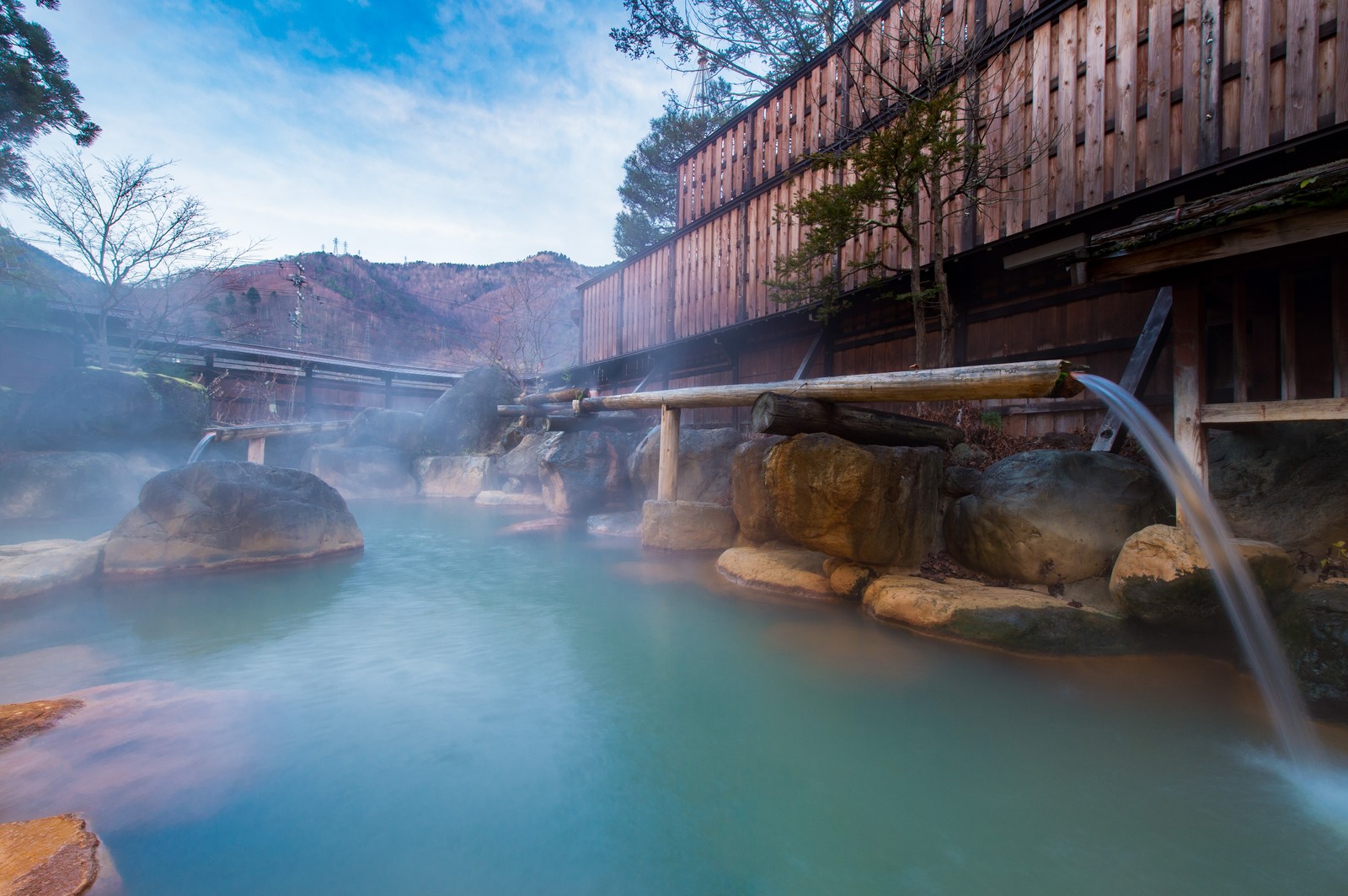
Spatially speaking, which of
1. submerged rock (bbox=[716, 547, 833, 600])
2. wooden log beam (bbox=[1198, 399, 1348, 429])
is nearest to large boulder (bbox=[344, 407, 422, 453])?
submerged rock (bbox=[716, 547, 833, 600])

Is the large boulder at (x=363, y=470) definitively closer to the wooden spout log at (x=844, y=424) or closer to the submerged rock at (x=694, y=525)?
the submerged rock at (x=694, y=525)

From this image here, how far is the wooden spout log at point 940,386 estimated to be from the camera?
12.3 ft

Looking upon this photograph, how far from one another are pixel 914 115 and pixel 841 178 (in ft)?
9.01

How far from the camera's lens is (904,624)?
4387mm

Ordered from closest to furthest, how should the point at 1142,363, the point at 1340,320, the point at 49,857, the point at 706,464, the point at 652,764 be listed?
the point at 49,857 → the point at 652,764 → the point at 1340,320 → the point at 1142,363 → the point at 706,464

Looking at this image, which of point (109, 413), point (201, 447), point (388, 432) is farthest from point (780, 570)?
point (109, 413)

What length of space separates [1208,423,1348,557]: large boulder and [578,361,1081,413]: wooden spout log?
60.9 inches

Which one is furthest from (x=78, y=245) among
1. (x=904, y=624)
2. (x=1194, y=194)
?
(x=1194, y=194)

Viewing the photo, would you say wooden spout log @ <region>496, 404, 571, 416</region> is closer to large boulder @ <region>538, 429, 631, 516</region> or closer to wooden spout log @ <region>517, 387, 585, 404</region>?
wooden spout log @ <region>517, 387, 585, 404</region>

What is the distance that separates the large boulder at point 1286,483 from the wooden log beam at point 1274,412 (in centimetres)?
68

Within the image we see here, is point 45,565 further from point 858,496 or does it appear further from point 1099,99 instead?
point 1099,99

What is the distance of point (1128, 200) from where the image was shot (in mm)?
5039

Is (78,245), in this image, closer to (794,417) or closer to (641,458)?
(641,458)

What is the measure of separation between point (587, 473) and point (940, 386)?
25.5ft
